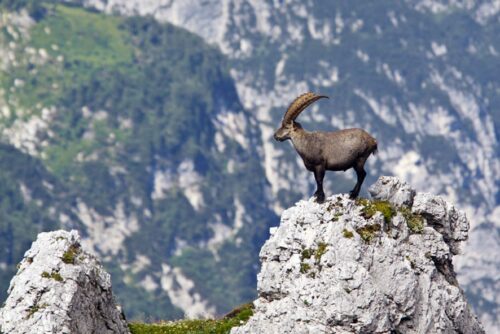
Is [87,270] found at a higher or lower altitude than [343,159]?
lower

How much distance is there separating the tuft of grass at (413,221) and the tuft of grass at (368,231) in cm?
241

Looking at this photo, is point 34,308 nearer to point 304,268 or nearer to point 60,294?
point 60,294

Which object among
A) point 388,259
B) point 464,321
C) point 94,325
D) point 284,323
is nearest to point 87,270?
point 94,325

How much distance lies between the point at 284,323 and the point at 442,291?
753 centimetres

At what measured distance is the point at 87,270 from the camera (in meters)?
55.7

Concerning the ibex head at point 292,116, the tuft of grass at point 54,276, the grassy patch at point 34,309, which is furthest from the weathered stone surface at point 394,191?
the grassy patch at point 34,309

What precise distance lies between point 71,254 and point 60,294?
116 inches

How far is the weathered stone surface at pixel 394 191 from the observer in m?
60.1

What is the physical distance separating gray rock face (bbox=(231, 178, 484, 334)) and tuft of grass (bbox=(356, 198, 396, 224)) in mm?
43

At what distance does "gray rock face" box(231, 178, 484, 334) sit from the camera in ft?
177

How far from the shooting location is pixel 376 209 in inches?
2290

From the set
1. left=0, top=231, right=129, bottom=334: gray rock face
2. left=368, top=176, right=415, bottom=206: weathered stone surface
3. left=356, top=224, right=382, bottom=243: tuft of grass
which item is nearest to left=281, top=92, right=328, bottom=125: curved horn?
left=368, top=176, right=415, bottom=206: weathered stone surface

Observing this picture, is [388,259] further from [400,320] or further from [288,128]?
[288,128]

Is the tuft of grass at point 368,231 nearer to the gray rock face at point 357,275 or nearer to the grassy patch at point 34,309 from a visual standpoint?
the gray rock face at point 357,275
